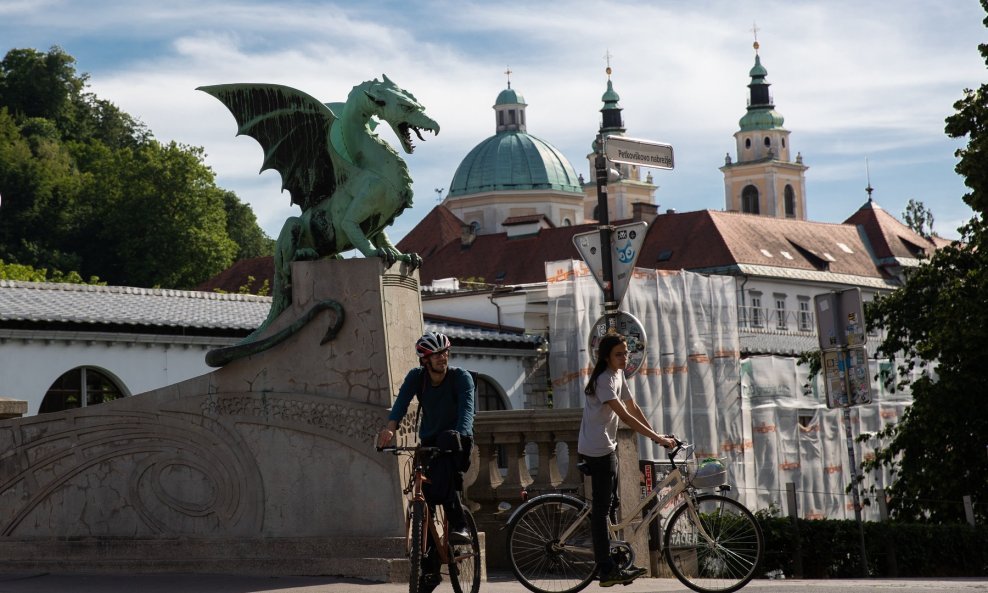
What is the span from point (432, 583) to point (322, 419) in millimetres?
2796

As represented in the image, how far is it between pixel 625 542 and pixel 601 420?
79 centimetres

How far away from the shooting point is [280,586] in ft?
38.3

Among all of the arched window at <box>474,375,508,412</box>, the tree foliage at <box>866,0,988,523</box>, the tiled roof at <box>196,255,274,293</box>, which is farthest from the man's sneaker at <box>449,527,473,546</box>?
the tiled roof at <box>196,255,274,293</box>

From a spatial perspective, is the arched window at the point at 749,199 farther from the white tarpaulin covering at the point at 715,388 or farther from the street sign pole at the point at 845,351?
the street sign pole at the point at 845,351

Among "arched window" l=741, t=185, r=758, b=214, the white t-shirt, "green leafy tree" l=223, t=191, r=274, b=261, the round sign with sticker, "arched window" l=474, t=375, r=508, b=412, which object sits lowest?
Result: the white t-shirt

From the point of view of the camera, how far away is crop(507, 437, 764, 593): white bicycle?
10945mm

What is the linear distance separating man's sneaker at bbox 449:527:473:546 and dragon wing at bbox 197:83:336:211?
161 inches

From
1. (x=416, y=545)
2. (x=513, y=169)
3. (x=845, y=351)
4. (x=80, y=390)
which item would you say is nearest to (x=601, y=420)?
(x=416, y=545)

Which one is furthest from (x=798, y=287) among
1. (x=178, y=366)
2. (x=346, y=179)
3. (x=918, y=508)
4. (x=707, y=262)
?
(x=346, y=179)

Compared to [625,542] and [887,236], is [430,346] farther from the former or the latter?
[887,236]

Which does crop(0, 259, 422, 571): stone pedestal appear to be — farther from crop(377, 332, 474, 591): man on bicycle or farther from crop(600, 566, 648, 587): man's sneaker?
crop(600, 566, 648, 587): man's sneaker

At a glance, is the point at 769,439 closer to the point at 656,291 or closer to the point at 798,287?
the point at 656,291

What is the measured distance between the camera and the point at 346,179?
13.4 m

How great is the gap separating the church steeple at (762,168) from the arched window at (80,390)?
119957 mm
